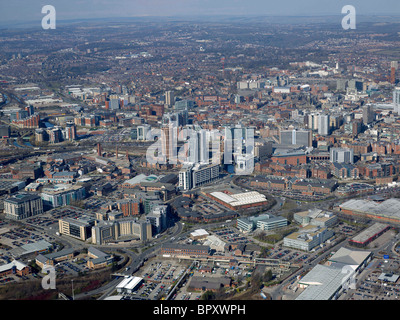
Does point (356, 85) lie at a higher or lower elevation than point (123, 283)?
higher

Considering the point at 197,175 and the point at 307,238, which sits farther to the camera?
the point at 197,175

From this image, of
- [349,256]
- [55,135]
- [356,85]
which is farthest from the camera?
[356,85]

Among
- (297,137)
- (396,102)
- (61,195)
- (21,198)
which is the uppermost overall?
(396,102)

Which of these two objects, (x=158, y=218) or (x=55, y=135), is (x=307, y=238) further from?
(x=55, y=135)

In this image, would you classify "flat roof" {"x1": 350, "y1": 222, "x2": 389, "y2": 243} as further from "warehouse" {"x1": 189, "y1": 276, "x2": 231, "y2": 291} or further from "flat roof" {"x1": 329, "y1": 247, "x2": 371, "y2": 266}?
"warehouse" {"x1": 189, "y1": 276, "x2": 231, "y2": 291}

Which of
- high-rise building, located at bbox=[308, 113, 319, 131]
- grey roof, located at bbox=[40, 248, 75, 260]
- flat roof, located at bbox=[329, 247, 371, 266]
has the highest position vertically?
high-rise building, located at bbox=[308, 113, 319, 131]

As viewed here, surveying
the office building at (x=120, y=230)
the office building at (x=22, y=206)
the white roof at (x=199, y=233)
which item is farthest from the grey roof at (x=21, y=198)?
the white roof at (x=199, y=233)

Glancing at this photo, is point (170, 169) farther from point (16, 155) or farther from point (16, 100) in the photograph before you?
point (16, 100)

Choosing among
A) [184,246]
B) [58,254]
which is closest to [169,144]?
[184,246]

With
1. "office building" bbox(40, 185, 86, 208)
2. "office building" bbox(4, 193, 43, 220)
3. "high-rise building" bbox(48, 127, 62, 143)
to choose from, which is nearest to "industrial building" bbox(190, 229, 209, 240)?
"office building" bbox(40, 185, 86, 208)
